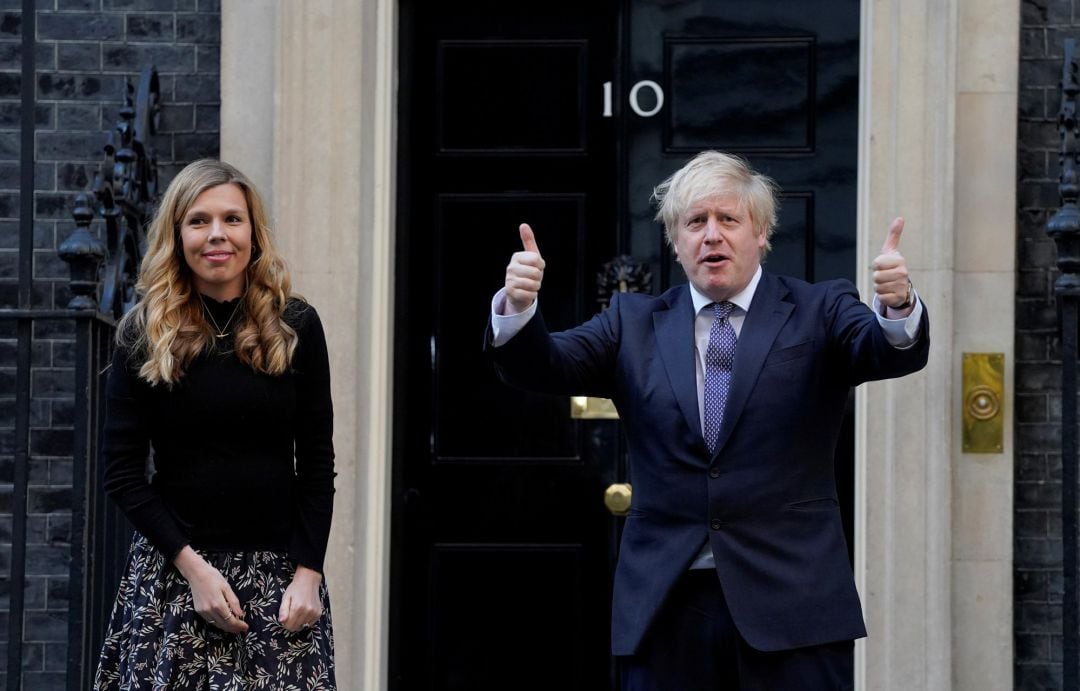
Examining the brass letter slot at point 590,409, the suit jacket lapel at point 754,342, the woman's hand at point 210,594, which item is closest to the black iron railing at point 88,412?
the woman's hand at point 210,594

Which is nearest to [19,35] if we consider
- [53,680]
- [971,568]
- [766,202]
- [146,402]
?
[53,680]

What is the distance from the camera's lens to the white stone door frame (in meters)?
5.85

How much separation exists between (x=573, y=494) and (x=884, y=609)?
120cm

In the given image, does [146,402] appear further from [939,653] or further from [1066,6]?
[1066,6]

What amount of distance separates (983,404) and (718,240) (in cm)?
220

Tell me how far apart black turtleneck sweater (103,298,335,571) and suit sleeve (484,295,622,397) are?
22.0 inches

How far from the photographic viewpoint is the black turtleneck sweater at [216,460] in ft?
13.4

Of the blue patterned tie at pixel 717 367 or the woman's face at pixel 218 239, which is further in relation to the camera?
the woman's face at pixel 218 239

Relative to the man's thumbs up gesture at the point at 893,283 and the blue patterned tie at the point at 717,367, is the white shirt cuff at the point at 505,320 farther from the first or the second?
the man's thumbs up gesture at the point at 893,283

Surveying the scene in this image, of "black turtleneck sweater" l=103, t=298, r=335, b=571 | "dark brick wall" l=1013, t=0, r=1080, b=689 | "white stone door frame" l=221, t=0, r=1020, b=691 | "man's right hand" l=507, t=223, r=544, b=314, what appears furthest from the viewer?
"dark brick wall" l=1013, t=0, r=1080, b=689

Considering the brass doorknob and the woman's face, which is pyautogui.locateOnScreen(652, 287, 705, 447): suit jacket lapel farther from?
the brass doorknob

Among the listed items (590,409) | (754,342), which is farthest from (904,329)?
(590,409)

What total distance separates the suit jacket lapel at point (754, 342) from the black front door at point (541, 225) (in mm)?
2302

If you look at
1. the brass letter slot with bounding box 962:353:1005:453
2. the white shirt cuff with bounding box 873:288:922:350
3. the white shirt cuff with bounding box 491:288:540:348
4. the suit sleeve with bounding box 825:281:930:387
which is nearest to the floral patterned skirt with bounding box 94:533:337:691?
the white shirt cuff with bounding box 491:288:540:348
